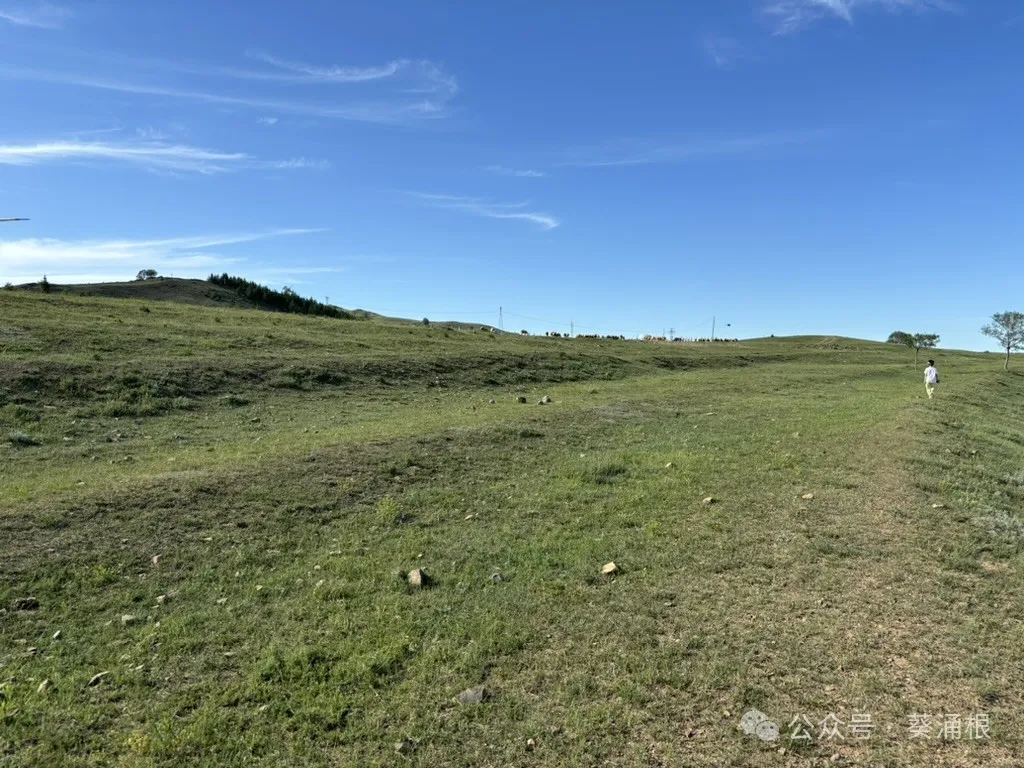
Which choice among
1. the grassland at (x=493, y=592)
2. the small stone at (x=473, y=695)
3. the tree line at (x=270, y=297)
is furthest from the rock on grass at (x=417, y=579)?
the tree line at (x=270, y=297)

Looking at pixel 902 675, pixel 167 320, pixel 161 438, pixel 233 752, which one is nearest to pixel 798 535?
pixel 902 675

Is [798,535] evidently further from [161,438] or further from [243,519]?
[161,438]

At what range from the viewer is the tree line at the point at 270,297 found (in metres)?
64.1

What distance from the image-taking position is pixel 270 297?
215 ft

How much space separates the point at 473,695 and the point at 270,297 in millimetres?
65602

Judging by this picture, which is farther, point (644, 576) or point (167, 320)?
point (167, 320)

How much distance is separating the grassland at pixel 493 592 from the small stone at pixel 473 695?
0.09 metres

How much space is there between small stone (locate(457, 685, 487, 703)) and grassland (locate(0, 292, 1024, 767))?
9 centimetres

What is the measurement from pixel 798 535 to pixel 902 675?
3.47 metres

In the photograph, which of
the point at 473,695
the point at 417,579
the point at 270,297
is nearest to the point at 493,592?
the point at 417,579

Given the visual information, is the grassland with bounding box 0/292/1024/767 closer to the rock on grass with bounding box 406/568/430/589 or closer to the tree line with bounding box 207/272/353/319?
the rock on grass with bounding box 406/568/430/589

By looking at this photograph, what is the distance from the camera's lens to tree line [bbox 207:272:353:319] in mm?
64125

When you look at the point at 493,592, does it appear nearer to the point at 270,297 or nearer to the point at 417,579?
the point at 417,579

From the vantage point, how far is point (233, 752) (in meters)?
4.66
